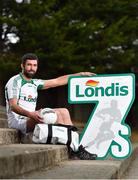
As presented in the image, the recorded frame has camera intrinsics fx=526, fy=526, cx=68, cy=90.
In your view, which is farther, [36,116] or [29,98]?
[29,98]

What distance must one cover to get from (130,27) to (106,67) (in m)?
1.80

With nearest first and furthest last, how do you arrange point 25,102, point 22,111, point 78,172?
point 78,172, point 22,111, point 25,102

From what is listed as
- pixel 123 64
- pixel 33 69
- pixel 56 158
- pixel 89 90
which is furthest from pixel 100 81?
pixel 123 64

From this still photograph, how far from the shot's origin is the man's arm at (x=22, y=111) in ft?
20.7

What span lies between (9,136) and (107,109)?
53.3 inches

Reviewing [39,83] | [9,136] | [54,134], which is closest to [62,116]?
[54,134]

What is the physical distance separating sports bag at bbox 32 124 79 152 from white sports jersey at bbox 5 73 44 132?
1.42ft

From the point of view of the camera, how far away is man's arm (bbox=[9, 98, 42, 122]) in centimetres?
631

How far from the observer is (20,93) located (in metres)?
6.64

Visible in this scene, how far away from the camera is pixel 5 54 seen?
19391 mm

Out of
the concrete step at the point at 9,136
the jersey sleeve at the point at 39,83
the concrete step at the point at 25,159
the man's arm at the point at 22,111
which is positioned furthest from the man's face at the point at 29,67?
the concrete step at the point at 25,159

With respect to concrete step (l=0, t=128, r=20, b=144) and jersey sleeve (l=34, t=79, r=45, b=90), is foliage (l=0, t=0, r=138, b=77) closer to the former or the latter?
jersey sleeve (l=34, t=79, r=45, b=90)

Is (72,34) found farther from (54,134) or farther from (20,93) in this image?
(54,134)

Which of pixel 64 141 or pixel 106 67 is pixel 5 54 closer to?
pixel 106 67
